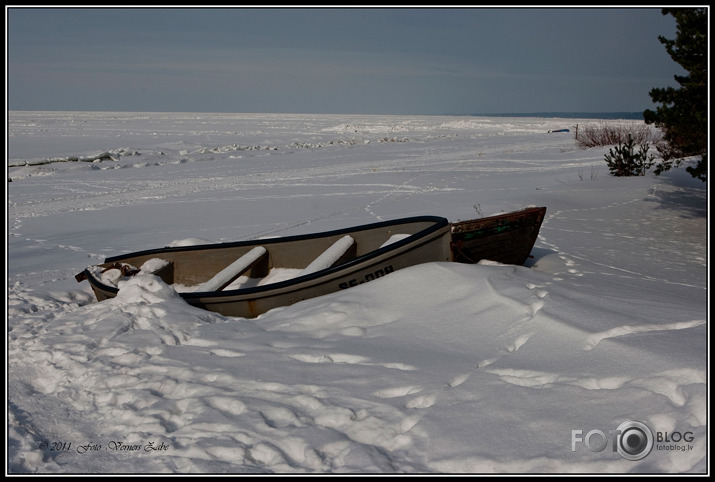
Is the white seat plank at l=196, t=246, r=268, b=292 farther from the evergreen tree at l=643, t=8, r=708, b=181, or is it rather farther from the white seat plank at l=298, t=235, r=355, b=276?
the evergreen tree at l=643, t=8, r=708, b=181

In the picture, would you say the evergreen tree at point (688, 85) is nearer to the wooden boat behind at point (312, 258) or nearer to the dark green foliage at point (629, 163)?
the wooden boat behind at point (312, 258)

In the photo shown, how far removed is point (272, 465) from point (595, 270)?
16.0 feet

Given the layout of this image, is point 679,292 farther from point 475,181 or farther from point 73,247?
point 475,181

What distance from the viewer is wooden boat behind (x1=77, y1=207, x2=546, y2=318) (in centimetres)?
534

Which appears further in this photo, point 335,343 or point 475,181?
point 475,181

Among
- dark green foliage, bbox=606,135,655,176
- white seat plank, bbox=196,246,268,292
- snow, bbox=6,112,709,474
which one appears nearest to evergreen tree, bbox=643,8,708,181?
snow, bbox=6,112,709,474

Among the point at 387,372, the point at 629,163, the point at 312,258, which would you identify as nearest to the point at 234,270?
the point at 312,258

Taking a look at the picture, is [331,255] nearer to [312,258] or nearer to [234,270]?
[312,258]

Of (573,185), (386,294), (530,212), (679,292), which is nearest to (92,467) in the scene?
(386,294)

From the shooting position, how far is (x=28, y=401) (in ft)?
12.3

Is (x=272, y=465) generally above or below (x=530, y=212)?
below

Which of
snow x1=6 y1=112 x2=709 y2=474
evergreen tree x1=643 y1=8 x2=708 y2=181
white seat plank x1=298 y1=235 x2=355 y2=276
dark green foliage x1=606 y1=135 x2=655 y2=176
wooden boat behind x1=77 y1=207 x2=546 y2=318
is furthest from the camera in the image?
dark green foliage x1=606 y1=135 x2=655 y2=176

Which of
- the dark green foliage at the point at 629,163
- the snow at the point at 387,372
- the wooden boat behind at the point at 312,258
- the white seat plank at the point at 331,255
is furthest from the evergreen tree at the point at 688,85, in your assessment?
the dark green foliage at the point at 629,163

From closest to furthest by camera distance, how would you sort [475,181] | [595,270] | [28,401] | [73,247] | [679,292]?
1. [28,401]
2. [679,292]
3. [595,270]
4. [73,247]
5. [475,181]
